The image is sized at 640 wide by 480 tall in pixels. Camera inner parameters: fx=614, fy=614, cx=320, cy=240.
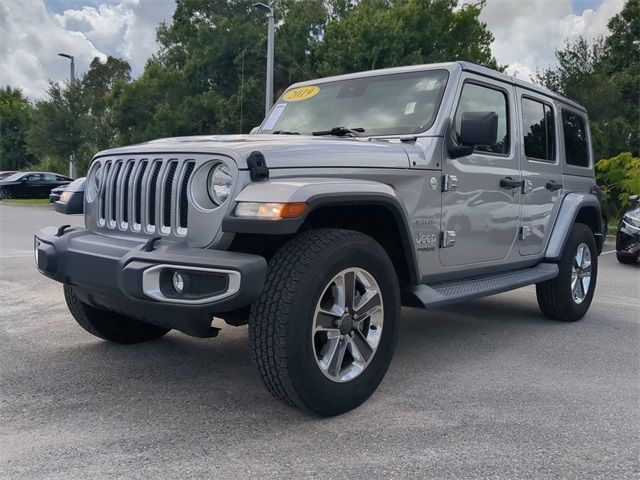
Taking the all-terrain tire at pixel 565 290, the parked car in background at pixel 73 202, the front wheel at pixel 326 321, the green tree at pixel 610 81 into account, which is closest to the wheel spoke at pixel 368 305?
the front wheel at pixel 326 321

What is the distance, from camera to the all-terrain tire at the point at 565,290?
5.27 m

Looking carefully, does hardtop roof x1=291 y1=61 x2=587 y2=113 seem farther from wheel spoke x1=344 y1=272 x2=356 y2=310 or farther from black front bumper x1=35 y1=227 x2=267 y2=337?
black front bumper x1=35 y1=227 x2=267 y2=337

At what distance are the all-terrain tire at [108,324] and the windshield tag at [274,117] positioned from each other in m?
1.74

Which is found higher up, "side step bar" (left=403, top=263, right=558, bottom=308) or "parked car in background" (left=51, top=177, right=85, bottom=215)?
"parked car in background" (left=51, top=177, right=85, bottom=215)

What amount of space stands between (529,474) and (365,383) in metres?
0.93

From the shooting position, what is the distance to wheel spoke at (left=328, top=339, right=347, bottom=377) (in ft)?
10.2

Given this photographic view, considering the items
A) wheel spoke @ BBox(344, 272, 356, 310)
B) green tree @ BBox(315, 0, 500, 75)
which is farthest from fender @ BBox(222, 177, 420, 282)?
green tree @ BBox(315, 0, 500, 75)

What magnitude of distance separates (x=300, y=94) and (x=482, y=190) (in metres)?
1.62

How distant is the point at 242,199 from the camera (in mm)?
2781

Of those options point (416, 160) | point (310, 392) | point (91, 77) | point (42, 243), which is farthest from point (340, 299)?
point (91, 77)

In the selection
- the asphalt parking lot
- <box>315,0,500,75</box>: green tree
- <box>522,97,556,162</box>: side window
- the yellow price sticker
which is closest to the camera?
the asphalt parking lot

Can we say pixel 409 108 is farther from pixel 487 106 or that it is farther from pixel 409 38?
pixel 409 38

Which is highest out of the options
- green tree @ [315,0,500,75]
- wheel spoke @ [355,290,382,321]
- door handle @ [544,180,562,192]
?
green tree @ [315,0,500,75]

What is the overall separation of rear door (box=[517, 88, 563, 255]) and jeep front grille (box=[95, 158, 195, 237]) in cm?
285
